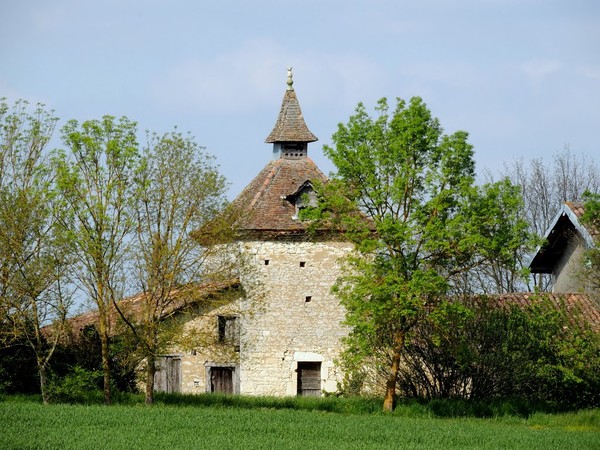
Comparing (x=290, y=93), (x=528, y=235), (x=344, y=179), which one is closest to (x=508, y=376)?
(x=528, y=235)

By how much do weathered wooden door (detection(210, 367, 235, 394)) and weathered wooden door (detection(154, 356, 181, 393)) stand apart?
1086 millimetres

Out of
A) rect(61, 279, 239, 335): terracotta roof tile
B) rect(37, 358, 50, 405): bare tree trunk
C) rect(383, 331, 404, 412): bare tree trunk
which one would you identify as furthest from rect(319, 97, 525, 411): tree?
rect(37, 358, 50, 405): bare tree trunk

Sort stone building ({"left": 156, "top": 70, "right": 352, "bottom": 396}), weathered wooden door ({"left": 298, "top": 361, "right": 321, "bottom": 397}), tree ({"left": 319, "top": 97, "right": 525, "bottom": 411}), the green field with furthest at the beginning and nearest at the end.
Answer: weathered wooden door ({"left": 298, "top": 361, "right": 321, "bottom": 397}) < stone building ({"left": 156, "top": 70, "right": 352, "bottom": 396}) < tree ({"left": 319, "top": 97, "right": 525, "bottom": 411}) < the green field

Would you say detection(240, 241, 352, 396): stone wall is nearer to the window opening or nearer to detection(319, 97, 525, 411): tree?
the window opening

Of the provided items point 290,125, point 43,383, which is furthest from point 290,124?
point 43,383

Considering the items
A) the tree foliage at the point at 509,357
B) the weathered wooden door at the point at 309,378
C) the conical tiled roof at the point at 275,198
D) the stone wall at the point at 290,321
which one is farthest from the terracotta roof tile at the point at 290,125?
the tree foliage at the point at 509,357

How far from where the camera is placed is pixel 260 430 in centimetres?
2742

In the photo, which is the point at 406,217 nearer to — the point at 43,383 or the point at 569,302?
the point at 569,302

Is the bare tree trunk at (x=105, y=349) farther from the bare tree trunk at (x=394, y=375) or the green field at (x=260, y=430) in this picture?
the bare tree trunk at (x=394, y=375)

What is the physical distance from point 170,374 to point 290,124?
31.0 ft

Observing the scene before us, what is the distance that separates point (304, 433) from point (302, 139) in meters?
16.7

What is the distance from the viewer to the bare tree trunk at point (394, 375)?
111 feet

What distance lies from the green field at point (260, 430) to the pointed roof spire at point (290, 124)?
42.6 ft

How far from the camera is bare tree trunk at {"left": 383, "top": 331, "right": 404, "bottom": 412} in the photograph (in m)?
33.7
